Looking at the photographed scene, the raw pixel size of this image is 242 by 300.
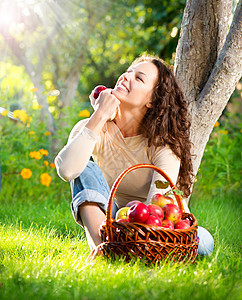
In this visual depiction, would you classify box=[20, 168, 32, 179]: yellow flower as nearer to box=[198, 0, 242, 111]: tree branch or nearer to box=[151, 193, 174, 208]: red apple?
box=[198, 0, 242, 111]: tree branch

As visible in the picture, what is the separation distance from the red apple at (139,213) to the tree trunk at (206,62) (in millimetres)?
1106

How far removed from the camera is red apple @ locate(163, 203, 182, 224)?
1896 millimetres

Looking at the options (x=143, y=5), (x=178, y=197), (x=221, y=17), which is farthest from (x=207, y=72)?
(x=143, y=5)

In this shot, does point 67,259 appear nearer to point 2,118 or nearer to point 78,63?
point 2,118

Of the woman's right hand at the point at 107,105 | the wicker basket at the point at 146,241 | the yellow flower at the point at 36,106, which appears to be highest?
the woman's right hand at the point at 107,105

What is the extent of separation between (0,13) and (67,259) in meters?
3.80

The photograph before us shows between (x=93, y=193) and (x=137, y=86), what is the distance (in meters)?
0.65

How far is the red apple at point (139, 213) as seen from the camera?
1771 mm

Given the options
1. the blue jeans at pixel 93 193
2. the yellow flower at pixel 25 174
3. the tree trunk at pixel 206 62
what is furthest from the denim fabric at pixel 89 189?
the yellow flower at pixel 25 174

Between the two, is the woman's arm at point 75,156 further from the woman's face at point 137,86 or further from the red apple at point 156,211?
the red apple at point 156,211

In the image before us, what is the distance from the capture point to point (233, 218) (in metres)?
3.23

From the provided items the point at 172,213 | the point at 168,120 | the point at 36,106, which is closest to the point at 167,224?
the point at 172,213

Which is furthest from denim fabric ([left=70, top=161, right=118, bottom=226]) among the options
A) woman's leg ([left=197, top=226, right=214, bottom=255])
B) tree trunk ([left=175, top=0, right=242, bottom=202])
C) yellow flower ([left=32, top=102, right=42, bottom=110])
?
yellow flower ([left=32, top=102, right=42, bottom=110])

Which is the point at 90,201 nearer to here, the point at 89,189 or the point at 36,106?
the point at 89,189
